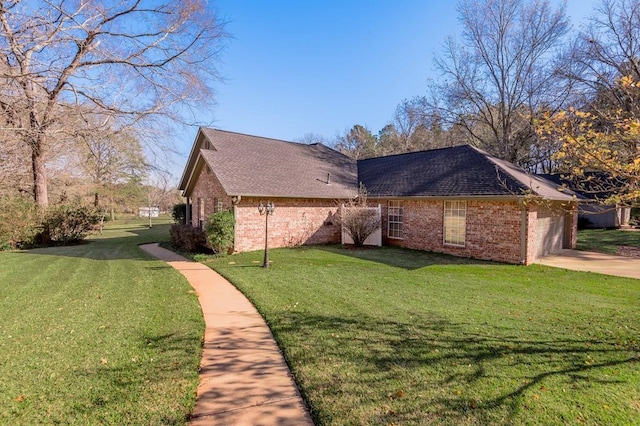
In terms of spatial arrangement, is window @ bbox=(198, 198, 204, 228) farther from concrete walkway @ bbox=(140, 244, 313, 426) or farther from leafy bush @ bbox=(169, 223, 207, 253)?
concrete walkway @ bbox=(140, 244, 313, 426)

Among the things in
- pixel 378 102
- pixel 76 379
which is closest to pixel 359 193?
pixel 76 379

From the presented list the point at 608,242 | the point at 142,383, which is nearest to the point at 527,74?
the point at 608,242

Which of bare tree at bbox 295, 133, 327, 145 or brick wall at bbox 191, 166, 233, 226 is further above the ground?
bare tree at bbox 295, 133, 327, 145

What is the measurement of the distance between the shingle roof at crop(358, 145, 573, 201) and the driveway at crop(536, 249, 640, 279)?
2276mm

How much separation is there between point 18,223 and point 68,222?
1.90 metres

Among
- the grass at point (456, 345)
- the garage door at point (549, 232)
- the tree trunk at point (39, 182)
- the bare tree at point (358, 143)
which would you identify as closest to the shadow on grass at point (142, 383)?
the grass at point (456, 345)

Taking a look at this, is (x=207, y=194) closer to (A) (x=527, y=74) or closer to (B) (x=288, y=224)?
(B) (x=288, y=224)

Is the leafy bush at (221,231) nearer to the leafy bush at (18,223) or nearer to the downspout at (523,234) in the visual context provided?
the leafy bush at (18,223)

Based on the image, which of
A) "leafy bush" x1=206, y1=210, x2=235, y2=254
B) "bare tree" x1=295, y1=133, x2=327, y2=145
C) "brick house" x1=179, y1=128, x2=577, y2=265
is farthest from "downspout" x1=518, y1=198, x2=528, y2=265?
"bare tree" x1=295, y1=133, x2=327, y2=145

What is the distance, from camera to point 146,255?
493 inches

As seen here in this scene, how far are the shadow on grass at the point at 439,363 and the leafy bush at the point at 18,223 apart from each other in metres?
15.9

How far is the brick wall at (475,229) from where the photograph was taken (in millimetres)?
10836

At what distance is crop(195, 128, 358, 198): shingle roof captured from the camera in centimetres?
1309

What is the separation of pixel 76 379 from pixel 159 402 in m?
1.18
